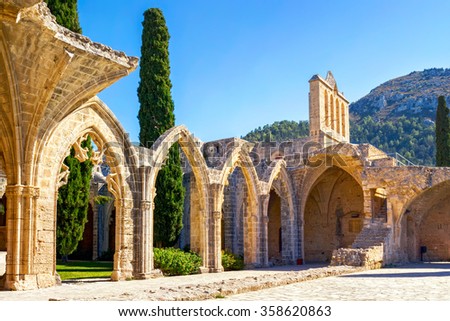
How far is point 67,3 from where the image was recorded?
553 inches

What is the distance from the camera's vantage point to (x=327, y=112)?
100 feet

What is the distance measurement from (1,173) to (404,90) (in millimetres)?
70419

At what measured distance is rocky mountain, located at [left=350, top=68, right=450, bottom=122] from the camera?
70062mm

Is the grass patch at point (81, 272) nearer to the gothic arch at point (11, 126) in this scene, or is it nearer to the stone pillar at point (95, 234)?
the gothic arch at point (11, 126)

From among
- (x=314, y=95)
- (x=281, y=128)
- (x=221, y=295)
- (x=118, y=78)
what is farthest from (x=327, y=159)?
(x=281, y=128)

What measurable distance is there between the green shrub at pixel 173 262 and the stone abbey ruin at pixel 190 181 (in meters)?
0.73

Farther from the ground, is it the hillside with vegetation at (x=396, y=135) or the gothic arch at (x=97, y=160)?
the hillside with vegetation at (x=396, y=135)

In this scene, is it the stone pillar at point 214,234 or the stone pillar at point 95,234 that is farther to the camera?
the stone pillar at point 95,234

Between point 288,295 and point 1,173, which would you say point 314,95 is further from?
point 288,295

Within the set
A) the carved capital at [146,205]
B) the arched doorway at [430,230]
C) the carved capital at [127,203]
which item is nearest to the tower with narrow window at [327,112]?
the arched doorway at [430,230]

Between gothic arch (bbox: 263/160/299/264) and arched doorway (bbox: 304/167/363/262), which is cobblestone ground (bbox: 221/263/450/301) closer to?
gothic arch (bbox: 263/160/299/264)

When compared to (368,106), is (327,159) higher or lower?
lower

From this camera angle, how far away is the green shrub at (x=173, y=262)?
15531 mm

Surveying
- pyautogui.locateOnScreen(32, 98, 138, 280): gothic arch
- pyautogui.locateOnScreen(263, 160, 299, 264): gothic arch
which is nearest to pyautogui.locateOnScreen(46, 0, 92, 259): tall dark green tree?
pyautogui.locateOnScreen(32, 98, 138, 280): gothic arch
